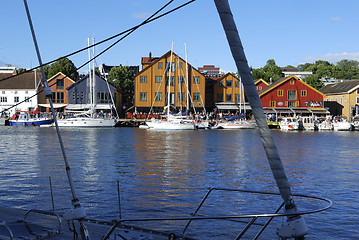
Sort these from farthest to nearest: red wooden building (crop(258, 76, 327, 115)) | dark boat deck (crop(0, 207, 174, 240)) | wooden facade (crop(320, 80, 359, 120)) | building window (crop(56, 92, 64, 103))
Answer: wooden facade (crop(320, 80, 359, 120)) < building window (crop(56, 92, 64, 103)) < red wooden building (crop(258, 76, 327, 115)) < dark boat deck (crop(0, 207, 174, 240))

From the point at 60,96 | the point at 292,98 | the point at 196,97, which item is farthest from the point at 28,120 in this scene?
the point at 292,98

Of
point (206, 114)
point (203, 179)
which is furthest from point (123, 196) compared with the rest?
point (206, 114)

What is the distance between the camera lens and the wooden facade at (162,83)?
106500 millimetres

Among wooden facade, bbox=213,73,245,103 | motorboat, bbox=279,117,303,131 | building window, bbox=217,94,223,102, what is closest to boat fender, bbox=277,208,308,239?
motorboat, bbox=279,117,303,131

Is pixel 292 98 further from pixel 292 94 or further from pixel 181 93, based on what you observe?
pixel 181 93

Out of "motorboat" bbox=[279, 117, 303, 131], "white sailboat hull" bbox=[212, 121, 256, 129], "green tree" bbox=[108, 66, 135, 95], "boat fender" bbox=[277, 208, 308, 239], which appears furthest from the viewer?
"green tree" bbox=[108, 66, 135, 95]

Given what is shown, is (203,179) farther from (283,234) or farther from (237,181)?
(283,234)

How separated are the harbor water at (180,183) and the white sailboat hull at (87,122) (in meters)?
51.9

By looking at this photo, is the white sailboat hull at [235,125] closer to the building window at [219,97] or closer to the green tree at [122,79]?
the building window at [219,97]

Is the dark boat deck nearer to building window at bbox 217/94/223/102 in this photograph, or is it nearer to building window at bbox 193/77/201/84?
building window at bbox 193/77/201/84

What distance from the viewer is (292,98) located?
11512cm

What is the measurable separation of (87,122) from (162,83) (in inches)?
742

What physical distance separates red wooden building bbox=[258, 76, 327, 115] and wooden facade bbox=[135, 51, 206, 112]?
1846cm

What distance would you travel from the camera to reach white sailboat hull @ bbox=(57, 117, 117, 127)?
4001 inches
